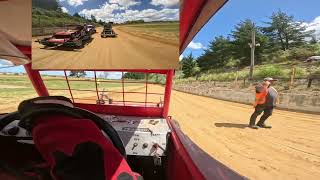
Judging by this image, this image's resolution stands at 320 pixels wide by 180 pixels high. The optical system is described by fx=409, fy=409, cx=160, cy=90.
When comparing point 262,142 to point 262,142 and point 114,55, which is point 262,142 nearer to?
point 262,142

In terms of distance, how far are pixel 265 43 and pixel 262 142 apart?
181 feet

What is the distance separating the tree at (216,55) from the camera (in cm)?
7419

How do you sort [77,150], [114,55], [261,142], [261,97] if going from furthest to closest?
[261,97] → [261,142] → [114,55] → [77,150]

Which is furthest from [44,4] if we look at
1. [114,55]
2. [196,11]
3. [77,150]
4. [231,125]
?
[231,125]

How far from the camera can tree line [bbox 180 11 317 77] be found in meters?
63.1

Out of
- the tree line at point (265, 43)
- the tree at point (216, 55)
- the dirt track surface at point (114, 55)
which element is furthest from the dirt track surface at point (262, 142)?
the tree at point (216, 55)

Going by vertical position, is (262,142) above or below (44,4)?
below

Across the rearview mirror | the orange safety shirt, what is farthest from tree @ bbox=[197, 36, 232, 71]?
the rearview mirror

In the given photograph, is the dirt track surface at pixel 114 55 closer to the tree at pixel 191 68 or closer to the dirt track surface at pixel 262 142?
the dirt track surface at pixel 262 142

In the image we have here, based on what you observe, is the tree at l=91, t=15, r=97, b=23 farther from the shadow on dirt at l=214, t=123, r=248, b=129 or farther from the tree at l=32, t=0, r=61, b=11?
the shadow on dirt at l=214, t=123, r=248, b=129

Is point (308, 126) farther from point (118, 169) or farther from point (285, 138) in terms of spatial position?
point (118, 169)

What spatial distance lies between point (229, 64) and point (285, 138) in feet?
189

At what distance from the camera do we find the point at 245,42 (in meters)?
70.0

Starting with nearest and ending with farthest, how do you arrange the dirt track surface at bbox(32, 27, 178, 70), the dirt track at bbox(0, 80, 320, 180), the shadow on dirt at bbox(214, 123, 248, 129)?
the dirt track surface at bbox(32, 27, 178, 70), the dirt track at bbox(0, 80, 320, 180), the shadow on dirt at bbox(214, 123, 248, 129)
